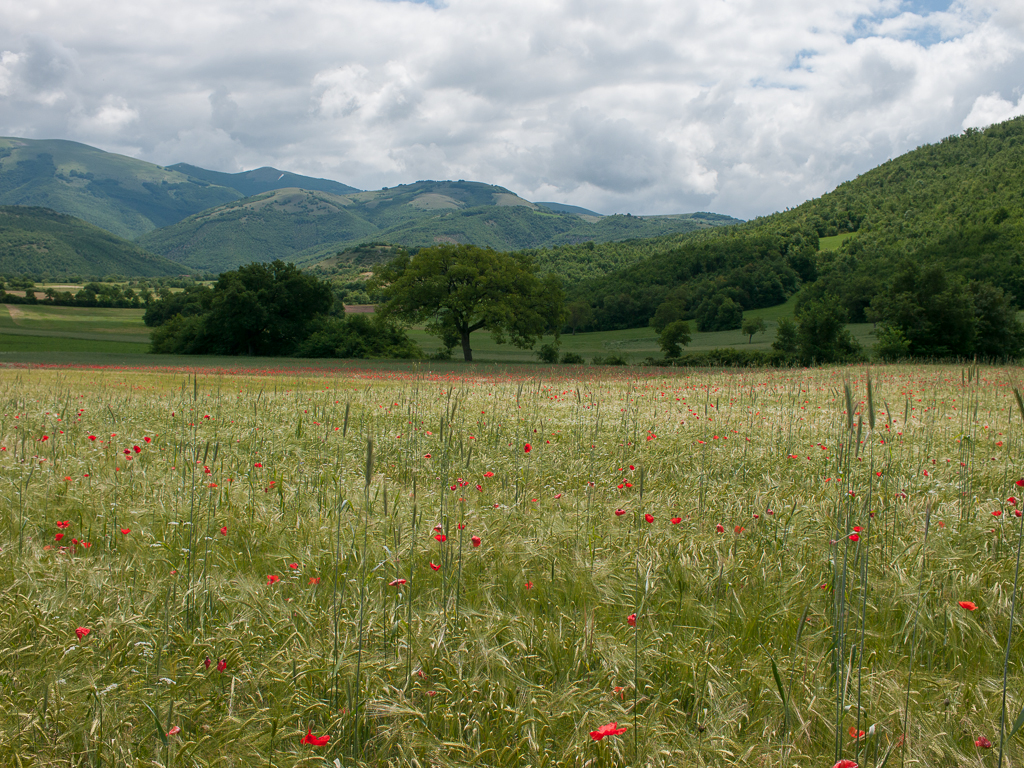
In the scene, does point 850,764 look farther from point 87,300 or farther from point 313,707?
point 87,300

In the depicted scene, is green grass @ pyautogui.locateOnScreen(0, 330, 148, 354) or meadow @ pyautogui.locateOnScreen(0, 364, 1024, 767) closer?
meadow @ pyautogui.locateOnScreen(0, 364, 1024, 767)

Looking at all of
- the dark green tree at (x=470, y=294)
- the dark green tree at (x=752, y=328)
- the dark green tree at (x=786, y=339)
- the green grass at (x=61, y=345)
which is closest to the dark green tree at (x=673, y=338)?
the dark green tree at (x=786, y=339)

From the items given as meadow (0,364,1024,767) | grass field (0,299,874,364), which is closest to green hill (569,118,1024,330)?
grass field (0,299,874,364)

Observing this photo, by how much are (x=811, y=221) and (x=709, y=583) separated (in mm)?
122186

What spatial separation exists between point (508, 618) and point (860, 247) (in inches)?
4174

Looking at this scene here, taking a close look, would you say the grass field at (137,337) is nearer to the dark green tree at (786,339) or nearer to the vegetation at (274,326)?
the vegetation at (274,326)

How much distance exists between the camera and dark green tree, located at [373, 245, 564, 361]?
44.5 metres

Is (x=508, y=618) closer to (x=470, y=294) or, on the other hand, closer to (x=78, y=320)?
(x=470, y=294)

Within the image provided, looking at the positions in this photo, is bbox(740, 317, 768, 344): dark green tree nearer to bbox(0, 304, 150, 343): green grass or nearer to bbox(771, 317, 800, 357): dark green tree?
bbox(771, 317, 800, 357): dark green tree

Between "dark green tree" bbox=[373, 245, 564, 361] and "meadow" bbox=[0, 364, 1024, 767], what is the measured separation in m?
39.2

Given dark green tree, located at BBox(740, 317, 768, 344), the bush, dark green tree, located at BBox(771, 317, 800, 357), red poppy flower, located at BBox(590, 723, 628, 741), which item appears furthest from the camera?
dark green tree, located at BBox(740, 317, 768, 344)

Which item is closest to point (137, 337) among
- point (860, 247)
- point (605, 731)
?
point (605, 731)

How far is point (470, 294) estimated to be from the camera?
45250mm

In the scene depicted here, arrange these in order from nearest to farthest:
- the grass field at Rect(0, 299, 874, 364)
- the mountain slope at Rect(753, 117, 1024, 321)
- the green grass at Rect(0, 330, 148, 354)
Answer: the green grass at Rect(0, 330, 148, 354) → the grass field at Rect(0, 299, 874, 364) → the mountain slope at Rect(753, 117, 1024, 321)
